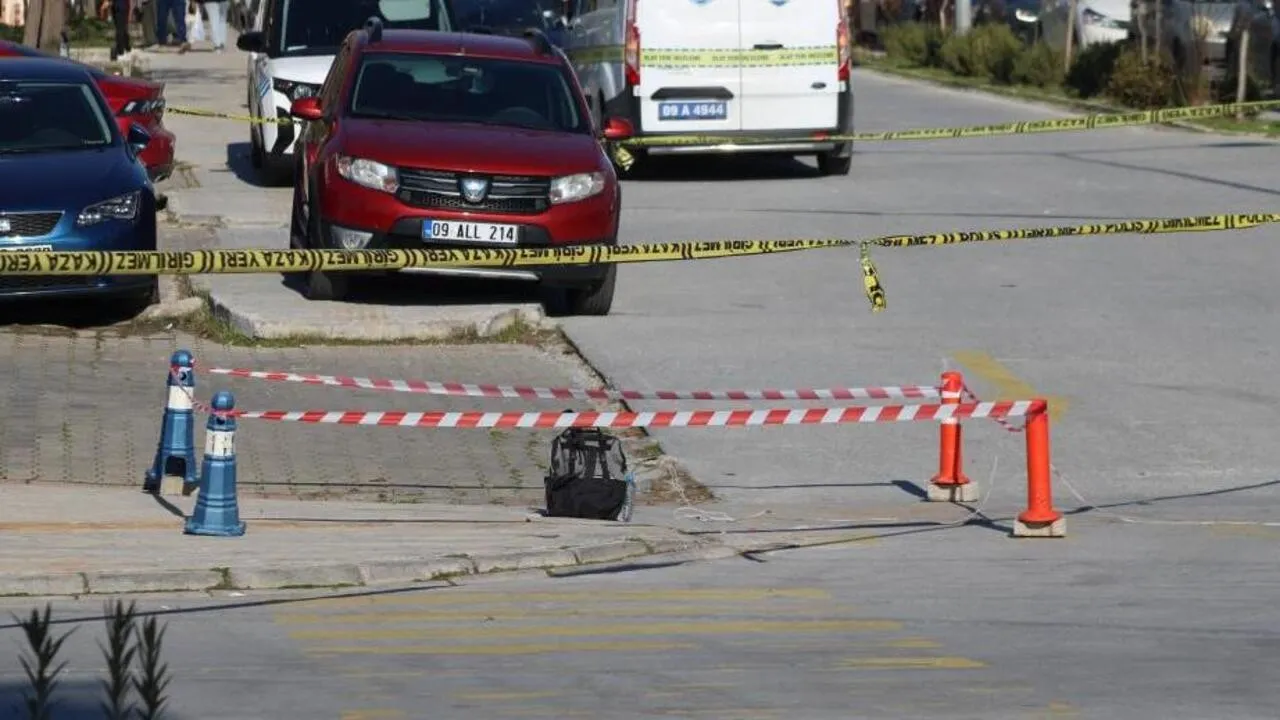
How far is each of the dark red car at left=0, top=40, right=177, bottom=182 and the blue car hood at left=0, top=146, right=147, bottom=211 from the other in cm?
524

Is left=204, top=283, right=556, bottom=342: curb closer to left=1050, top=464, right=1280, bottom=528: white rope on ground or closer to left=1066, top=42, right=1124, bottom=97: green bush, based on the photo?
left=1050, top=464, right=1280, bottom=528: white rope on ground

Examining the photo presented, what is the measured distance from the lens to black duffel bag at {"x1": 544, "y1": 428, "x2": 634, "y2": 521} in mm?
9773

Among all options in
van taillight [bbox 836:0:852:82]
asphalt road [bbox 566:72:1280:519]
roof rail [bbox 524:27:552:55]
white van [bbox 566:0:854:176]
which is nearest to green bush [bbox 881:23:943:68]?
asphalt road [bbox 566:72:1280:519]

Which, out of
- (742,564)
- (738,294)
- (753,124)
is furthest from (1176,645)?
(753,124)

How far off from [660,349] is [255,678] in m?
7.30

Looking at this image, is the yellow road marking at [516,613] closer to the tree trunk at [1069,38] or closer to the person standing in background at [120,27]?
the tree trunk at [1069,38]

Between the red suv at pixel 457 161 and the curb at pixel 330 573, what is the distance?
5568 mm

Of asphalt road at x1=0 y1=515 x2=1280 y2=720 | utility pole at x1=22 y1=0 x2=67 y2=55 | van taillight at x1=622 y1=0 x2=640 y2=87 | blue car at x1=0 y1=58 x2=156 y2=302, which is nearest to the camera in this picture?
asphalt road at x1=0 y1=515 x2=1280 y2=720

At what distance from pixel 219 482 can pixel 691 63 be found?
13.9 meters

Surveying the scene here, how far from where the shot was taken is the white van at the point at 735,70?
882 inches

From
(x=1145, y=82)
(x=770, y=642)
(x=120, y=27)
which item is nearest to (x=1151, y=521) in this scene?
(x=770, y=642)

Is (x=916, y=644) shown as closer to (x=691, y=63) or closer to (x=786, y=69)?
(x=691, y=63)

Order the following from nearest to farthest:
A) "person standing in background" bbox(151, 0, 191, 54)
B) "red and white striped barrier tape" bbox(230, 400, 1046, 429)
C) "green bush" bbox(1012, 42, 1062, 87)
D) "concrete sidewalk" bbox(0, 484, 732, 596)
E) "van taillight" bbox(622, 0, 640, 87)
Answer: "concrete sidewalk" bbox(0, 484, 732, 596) < "red and white striped barrier tape" bbox(230, 400, 1046, 429) < "van taillight" bbox(622, 0, 640, 87) < "green bush" bbox(1012, 42, 1062, 87) < "person standing in background" bbox(151, 0, 191, 54)

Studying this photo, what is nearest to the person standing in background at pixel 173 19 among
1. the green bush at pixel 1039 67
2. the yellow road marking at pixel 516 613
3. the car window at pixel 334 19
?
the green bush at pixel 1039 67
